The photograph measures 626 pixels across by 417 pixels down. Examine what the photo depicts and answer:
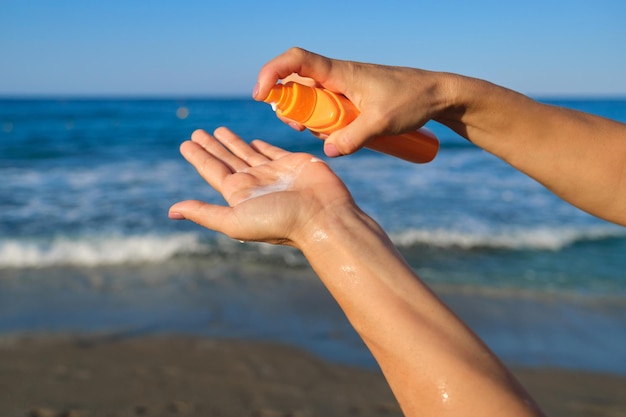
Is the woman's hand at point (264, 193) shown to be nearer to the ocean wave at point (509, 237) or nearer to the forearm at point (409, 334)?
the forearm at point (409, 334)

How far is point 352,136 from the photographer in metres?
1.99

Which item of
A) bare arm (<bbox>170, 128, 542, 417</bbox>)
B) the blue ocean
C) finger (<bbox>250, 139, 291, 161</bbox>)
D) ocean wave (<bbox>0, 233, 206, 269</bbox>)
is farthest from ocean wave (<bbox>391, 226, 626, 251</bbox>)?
bare arm (<bbox>170, 128, 542, 417</bbox>)

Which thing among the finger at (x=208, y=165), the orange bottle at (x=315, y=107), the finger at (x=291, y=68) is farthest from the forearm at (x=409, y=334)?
the finger at (x=208, y=165)

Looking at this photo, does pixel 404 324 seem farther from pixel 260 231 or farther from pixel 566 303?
pixel 566 303

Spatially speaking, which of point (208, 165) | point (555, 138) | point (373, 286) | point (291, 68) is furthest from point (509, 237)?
point (373, 286)

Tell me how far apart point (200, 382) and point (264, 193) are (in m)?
2.16

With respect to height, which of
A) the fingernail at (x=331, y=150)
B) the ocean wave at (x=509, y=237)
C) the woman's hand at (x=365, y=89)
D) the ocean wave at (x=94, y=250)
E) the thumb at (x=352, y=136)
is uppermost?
the woman's hand at (x=365, y=89)

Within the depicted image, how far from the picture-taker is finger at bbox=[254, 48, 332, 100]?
197 cm

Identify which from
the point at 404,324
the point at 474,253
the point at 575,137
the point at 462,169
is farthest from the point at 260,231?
the point at 462,169

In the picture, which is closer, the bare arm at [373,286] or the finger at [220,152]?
the bare arm at [373,286]

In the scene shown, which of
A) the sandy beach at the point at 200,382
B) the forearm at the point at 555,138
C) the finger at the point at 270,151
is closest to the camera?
the forearm at the point at 555,138

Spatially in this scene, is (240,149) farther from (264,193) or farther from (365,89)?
(365,89)

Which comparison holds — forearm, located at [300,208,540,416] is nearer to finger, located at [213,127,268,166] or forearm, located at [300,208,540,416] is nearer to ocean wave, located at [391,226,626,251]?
finger, located at [213,127,268,166]

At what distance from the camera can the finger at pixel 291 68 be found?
1975 millimetres
